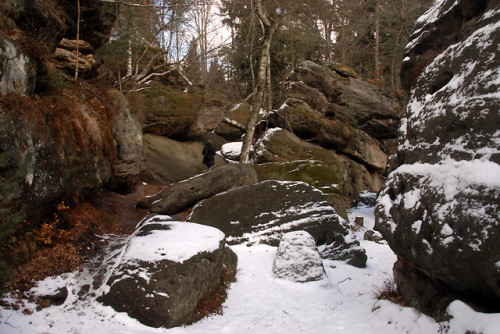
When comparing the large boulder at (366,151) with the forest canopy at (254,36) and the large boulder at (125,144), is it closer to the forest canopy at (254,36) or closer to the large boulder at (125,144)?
the forest canopy at (254,36)

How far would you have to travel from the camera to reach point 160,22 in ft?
49.5

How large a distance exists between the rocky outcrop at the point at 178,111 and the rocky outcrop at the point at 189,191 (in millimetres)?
5940

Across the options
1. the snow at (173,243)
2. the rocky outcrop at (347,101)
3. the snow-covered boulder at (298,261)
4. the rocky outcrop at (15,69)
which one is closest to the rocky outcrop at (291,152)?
the rocky outcrop at (347,101)

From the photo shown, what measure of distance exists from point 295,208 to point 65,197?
17.5ft

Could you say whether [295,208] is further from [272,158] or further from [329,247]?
[272,158]

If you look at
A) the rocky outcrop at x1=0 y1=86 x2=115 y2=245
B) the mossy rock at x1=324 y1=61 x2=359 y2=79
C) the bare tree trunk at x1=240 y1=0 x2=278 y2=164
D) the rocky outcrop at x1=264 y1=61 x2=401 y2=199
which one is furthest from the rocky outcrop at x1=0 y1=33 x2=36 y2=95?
the mossy rock at x1=324 y1=61 x2=359 y2=79

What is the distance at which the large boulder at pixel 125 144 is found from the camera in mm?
9562

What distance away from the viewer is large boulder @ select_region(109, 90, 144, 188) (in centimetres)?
956

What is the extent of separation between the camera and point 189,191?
923 cm

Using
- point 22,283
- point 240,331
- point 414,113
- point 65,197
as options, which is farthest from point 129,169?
point 414,113

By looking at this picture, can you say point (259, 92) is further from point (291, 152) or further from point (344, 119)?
point (344, 119)

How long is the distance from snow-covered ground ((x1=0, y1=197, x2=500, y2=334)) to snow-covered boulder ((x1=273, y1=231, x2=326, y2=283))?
15cm

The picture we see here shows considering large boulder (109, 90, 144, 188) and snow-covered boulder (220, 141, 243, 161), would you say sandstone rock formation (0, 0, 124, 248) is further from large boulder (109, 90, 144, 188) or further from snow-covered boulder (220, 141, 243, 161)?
snow-covered boulder (220, 141, 243, 161)

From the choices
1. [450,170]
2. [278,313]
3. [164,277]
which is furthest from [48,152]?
[450,170]
